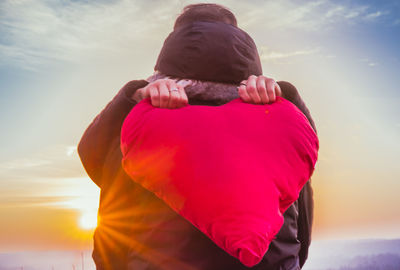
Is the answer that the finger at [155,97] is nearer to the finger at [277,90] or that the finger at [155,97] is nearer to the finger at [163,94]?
the finger at [163,94]

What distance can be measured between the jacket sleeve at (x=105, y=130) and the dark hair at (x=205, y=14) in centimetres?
36

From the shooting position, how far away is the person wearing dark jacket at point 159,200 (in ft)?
4.37

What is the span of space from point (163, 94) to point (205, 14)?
50cm

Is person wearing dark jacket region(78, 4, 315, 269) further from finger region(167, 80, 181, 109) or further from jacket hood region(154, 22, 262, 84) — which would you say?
finger region(167, 80, 181, 109)

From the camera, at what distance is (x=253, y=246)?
121 centimetres

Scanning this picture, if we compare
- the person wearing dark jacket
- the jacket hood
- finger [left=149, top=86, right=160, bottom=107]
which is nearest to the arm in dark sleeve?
the person wearing dark jacket

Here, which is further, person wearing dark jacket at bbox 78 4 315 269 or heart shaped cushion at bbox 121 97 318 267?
person wearing dark jacket at bbox 78 4 315 269

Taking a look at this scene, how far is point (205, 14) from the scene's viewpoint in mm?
1670

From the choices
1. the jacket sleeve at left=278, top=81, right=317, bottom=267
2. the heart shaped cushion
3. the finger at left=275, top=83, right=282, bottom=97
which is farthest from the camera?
the jacket sleeve at left=278, top=81, right=317, bottom=267

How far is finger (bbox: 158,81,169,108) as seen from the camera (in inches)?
53.2

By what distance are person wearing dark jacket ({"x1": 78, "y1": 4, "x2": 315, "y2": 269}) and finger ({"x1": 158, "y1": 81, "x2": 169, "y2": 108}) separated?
0.12m

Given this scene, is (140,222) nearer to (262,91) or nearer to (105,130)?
(105,130)

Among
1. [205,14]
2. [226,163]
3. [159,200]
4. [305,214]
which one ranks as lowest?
[305,214]

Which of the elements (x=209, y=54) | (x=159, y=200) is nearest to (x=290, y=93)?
(x=209, y=54)
